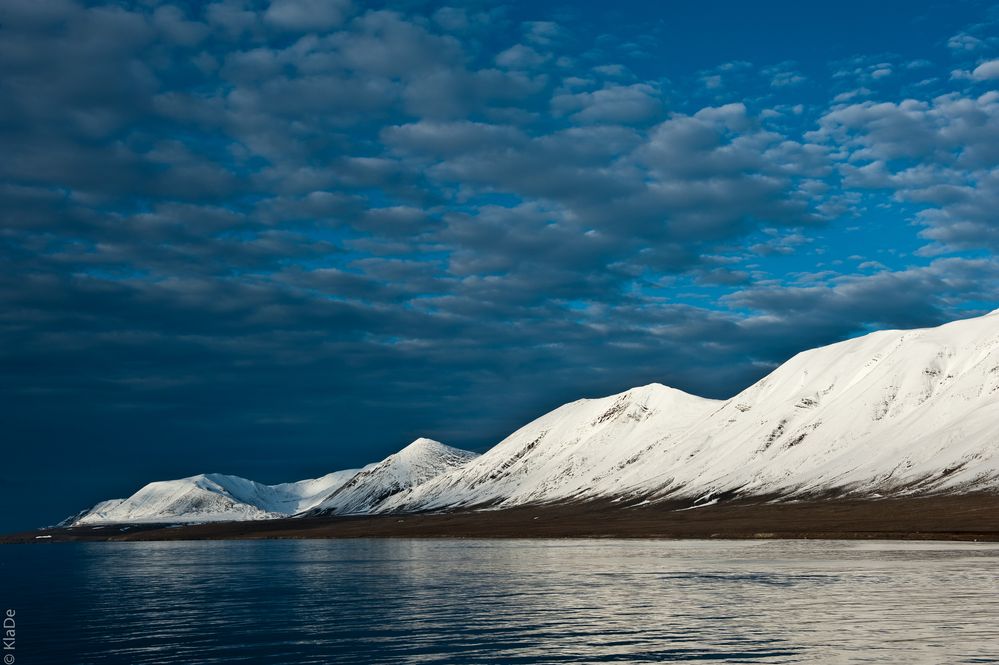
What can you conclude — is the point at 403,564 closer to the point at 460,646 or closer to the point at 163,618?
the point at 163,618

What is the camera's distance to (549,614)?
57375mm

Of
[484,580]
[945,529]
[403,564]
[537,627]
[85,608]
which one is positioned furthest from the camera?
[945,529]

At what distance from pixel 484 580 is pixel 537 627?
35.6 meters

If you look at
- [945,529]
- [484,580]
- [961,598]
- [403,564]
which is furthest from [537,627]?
[945,529]

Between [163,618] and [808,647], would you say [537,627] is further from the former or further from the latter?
[163,618]

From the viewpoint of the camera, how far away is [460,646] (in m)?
45.3

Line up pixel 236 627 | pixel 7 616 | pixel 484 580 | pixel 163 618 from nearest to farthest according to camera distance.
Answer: pixel 236 627 < pixel 163 618 < pixel 7 616 < pixel 484 580

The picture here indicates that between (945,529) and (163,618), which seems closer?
(163,618)

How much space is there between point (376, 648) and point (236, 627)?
14055 mm

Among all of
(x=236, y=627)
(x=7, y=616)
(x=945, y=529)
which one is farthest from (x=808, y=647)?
(x=945, y=529)

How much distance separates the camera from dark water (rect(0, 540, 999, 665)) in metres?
42.9

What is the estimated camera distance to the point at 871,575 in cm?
7569

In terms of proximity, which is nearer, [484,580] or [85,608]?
[85,608]

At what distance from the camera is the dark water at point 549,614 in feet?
141
